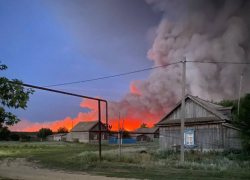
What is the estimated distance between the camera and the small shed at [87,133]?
7412 cm

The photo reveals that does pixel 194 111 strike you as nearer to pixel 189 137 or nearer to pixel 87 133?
pixel 189 137

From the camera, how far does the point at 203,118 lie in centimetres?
2956

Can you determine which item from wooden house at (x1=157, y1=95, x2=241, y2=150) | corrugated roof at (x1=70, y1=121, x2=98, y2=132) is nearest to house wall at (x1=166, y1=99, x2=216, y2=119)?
wooden house at (x1=157, y1=95, x2=241, y2=150)

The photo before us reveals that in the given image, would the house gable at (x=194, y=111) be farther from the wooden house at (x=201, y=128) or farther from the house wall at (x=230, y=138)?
the house wall at (x=230, y=138)

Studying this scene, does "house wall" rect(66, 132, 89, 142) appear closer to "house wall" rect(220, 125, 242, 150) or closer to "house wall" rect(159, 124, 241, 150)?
"house wall" rect(159, 124, 241, 150)

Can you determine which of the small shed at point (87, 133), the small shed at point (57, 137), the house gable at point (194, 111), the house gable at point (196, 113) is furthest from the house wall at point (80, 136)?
the house gable at point (194, 111)

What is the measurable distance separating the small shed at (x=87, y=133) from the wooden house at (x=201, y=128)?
137 feet

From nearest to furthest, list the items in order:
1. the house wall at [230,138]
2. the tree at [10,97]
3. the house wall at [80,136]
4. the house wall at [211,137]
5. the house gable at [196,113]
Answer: the tree at [10,97], the house wall at [230,138], the house wall at [211,137], the house gable at [196,113], the house wall at [80,136]

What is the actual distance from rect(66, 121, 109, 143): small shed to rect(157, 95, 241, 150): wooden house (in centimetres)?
4173

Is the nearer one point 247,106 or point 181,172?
point 181,172

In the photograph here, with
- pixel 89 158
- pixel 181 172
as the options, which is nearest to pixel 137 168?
pixel 181 172

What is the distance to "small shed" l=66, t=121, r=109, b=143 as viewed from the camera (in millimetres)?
74125

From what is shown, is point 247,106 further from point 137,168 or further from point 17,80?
point 17,80

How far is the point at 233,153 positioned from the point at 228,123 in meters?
3.14
